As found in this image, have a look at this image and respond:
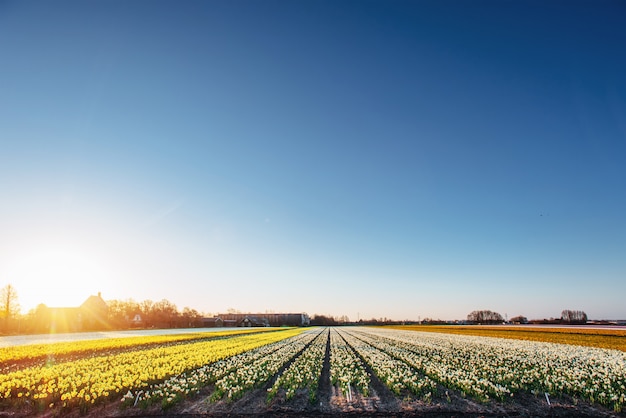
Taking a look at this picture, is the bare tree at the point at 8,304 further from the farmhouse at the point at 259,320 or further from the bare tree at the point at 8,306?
the farmhouse at the point at 259,320

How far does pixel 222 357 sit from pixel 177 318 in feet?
347

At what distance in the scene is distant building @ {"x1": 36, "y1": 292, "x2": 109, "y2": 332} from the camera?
290 feet

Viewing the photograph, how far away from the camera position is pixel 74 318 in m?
92.8

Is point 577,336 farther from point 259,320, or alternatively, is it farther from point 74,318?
point 259,320

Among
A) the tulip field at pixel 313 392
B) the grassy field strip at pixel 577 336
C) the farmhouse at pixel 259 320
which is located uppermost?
the tulip field at pixel 313 392

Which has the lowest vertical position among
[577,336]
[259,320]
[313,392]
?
[259,320]

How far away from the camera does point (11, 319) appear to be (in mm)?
82875

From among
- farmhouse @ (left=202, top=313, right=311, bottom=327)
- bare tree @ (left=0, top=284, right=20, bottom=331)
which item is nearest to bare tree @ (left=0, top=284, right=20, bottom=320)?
bare tree @ (left=0, top=284, right=20, bottom=331)

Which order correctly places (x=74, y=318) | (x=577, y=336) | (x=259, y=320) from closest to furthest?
(x=577, y=336) < (x=74, y=318) < (x=259, y=320)

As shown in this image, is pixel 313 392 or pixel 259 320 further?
pixel 259 320

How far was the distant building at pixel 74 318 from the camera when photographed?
8838 cm

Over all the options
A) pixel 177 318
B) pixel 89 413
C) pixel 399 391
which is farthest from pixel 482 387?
pixel 177 318

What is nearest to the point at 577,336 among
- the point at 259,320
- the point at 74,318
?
the point at 74,318

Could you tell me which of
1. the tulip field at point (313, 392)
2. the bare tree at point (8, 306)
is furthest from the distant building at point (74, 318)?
the tulip field at point (313, 392)
